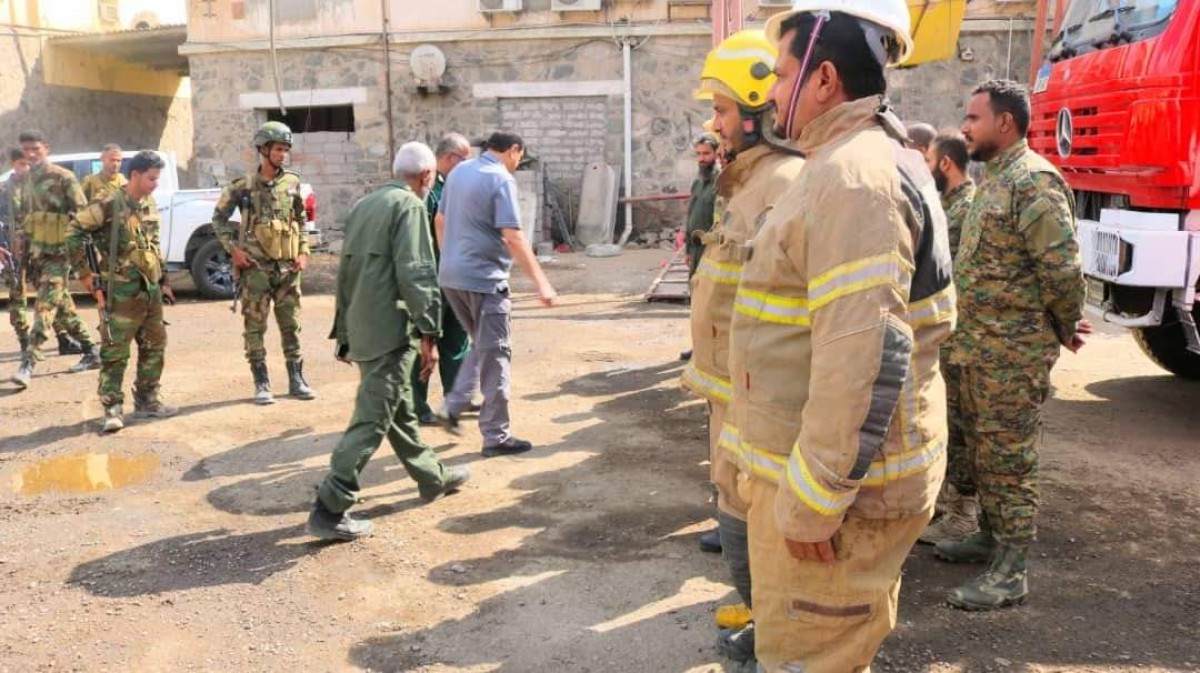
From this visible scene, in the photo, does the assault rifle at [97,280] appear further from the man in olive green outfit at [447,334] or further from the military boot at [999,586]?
the military boot at [999,586]

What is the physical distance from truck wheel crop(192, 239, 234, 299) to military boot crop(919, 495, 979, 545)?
9103 mm

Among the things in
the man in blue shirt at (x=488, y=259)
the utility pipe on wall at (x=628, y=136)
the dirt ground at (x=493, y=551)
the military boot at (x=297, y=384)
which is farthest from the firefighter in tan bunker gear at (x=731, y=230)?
the utility pipe on wall at (x=628, y=136)

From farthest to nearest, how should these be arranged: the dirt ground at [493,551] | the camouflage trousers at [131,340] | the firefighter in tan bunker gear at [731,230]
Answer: the camouflage trousers at [131,340] < the dirt ground at [493,551] < the firefighter in tan bunker gear at [731,230]

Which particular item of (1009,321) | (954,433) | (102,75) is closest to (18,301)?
(954,433)

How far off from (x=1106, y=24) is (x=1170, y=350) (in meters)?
2.42

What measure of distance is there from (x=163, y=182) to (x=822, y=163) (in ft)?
37.4

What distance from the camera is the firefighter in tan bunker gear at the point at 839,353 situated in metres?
1.78

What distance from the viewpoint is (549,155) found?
15.7 metres

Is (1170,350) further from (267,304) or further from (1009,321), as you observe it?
(267,304)

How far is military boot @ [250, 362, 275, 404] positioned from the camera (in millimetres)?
6617

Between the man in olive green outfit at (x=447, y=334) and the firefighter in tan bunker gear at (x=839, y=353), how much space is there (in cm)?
416

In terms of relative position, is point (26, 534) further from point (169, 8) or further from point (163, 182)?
point (169, 8)

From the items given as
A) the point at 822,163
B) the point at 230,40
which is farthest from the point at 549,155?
the point at 822,163

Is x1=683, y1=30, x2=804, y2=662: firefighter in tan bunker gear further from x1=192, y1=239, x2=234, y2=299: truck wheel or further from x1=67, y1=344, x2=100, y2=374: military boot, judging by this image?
x1=192, y1=239, x2=234, y2=299: truck wheel
